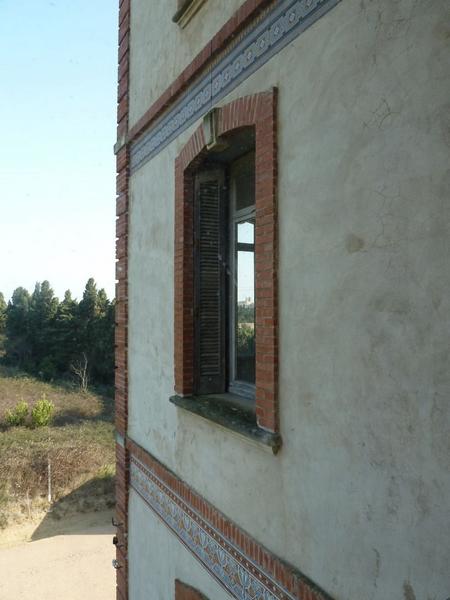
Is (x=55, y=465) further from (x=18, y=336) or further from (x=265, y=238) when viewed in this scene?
(x=18, y=336)

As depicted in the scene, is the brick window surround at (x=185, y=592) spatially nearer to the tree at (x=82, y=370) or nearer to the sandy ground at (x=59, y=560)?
the sandy ground at (x=59, y=560)

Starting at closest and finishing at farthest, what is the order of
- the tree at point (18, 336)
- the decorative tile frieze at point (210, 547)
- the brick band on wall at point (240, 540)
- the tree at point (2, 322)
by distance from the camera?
the brick band on wall at point (240, 540) < the decorative tile frieze at point (210, 547) < the tree at point (18, 336) < the tree at point (2, 322)

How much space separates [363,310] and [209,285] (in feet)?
7.34

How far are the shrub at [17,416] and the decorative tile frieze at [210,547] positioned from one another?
1921 centimetres

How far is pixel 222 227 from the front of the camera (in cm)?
444

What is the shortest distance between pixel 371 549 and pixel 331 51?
2.49 metres

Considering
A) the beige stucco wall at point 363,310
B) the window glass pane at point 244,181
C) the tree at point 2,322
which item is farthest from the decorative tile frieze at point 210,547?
the tree at point 2,322

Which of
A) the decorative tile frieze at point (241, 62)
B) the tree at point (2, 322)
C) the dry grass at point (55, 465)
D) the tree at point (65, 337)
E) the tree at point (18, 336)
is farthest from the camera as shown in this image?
the tree at point (2, 322)

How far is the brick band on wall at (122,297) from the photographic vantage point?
18.9 ft

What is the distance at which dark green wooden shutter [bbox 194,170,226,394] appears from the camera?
4.30 meters

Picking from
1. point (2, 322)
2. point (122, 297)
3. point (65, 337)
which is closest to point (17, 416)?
point (65, 337)

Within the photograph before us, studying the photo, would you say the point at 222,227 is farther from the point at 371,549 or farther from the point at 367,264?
the point at 371,549

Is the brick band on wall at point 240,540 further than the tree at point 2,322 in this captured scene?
No

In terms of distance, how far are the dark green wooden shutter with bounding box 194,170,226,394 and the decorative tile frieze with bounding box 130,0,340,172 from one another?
610 millimetres
